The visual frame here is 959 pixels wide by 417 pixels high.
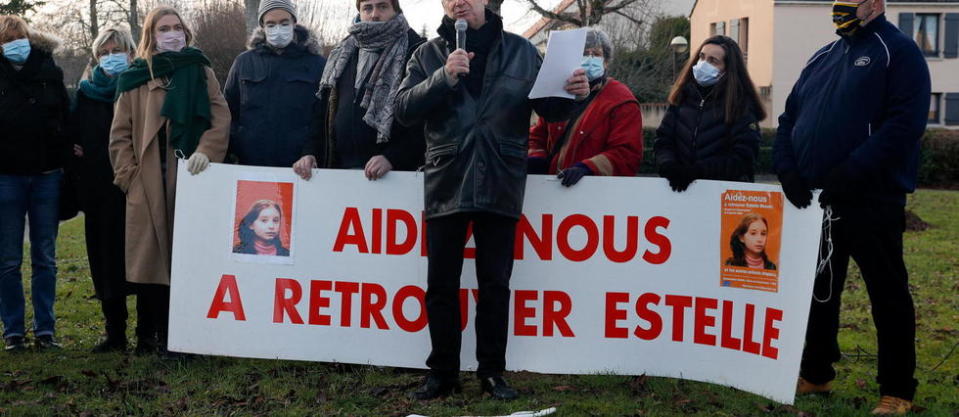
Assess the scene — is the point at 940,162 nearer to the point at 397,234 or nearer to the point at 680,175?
the point at 680,175

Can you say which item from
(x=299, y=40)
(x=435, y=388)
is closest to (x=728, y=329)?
(x=435, y=388)

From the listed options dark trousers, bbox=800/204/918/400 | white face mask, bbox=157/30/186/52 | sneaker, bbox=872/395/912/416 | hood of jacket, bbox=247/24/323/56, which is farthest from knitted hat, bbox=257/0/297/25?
sneaker, bbox=872/395/912/416

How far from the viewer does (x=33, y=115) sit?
260 inches

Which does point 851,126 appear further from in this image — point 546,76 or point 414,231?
point 414,231

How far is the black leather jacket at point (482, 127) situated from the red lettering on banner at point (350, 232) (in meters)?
0.79

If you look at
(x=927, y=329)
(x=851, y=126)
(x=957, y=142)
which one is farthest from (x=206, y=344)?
(x=957, y=142)

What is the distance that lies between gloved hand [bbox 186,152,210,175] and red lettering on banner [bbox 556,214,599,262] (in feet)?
6.88

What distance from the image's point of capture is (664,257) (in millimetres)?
5645

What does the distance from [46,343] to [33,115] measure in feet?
4.87

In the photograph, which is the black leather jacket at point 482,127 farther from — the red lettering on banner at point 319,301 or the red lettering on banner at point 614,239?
the red lettering on banner at point 319,301

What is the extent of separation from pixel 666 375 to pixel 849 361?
1482 millimetres

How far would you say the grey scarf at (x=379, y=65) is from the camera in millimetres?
5762

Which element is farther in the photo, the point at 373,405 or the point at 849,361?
the point at 849,361

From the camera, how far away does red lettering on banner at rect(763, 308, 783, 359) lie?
17.3 feet
